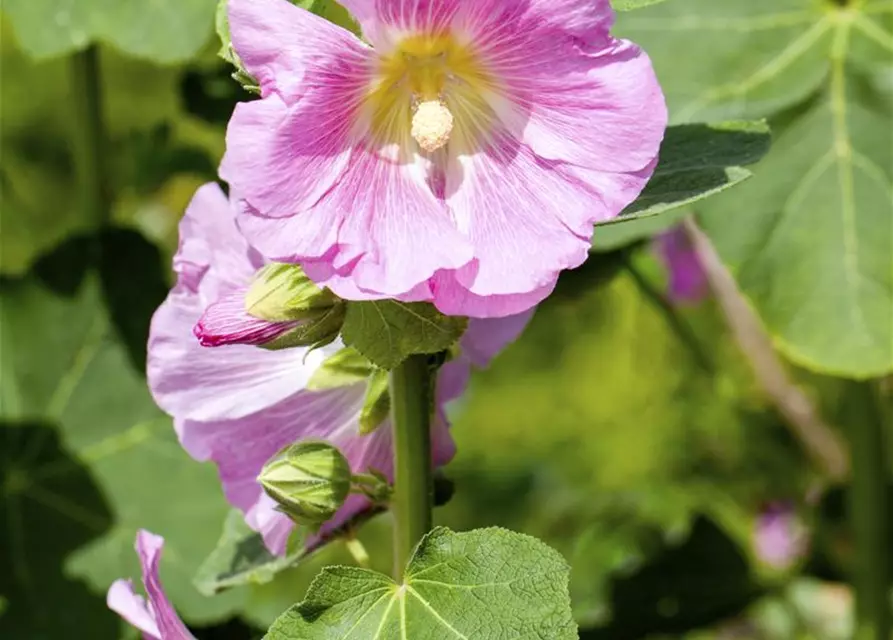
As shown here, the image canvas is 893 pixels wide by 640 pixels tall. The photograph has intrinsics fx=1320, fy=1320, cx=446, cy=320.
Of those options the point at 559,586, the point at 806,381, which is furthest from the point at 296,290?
the point at 806,381

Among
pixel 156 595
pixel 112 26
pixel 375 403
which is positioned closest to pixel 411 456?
pixel 375 403

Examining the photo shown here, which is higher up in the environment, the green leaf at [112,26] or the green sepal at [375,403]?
the green leaf at [112,26]

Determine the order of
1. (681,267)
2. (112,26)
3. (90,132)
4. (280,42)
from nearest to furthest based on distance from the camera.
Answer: (280,42) → (112,26) → (90,132) → (681,267)

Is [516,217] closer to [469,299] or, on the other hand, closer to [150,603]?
[469,299]

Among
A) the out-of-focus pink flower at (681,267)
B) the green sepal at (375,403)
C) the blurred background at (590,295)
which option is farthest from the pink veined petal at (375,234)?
the out-of-focus pink flower at (681,267)

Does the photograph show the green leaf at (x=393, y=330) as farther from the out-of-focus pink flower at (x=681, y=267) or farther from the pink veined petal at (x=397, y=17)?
the out-of-focus pink flower at (x=681, y=267)
